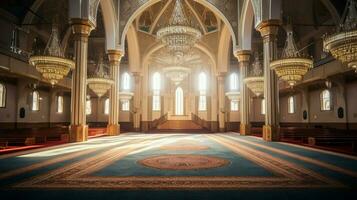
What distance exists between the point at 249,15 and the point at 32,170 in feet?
36.2

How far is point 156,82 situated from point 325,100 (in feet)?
41.4

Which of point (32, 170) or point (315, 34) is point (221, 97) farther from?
point (32, 170)

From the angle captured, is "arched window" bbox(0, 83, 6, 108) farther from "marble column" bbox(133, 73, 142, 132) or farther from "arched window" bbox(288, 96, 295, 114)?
"arched window" bbox(288, 96, 295, 114)

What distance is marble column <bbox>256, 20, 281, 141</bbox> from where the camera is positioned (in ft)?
30.0

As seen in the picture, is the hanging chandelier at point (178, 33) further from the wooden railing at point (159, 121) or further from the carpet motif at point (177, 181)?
the wooden railing at point (159, 121)

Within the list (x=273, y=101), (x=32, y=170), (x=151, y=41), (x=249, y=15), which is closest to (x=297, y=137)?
→ (x=273, y=101)

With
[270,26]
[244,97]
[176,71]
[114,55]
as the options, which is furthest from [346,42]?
[114,55]

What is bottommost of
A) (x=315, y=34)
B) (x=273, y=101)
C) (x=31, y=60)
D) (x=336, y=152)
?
(x=336, y=152)

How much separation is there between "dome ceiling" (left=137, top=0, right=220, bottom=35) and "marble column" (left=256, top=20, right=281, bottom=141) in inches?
336

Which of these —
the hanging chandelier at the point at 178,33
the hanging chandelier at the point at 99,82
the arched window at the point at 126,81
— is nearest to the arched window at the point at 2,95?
the hanging chandelier at the point at 99,82

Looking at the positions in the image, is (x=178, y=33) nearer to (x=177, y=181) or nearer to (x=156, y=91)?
(x=177, y=181)

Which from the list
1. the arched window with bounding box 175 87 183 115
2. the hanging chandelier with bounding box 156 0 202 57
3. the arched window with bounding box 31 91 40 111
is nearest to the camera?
the hanging chandelier with bounding box 156 0 202 57

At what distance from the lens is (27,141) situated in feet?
23.9

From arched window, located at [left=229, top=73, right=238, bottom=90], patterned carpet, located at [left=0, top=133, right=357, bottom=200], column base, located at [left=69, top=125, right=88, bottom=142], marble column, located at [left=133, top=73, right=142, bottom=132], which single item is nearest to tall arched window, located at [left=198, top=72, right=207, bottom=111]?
arched window, located at [left=229, top=73, right=238, bottom=90]
